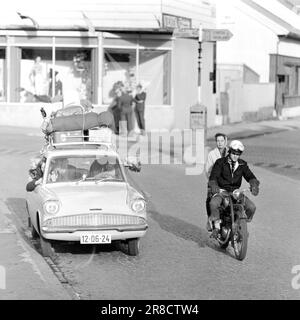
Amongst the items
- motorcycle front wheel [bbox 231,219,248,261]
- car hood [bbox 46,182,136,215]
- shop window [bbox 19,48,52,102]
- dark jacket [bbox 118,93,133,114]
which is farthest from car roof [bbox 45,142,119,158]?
shop window [bbox 19,48,52,102]

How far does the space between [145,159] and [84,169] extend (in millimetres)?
10733

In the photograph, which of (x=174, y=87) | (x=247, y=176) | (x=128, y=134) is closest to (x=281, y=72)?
(x=174, y=87)

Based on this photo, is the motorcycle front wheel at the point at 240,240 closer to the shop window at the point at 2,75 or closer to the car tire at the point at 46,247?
the car tire at the point at 46,247

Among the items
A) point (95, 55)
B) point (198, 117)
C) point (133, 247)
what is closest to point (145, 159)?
point (198, 117)

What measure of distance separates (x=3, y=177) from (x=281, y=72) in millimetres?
28030

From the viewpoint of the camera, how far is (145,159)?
2178 cm

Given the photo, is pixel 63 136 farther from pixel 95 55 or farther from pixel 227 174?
pixel 95 55

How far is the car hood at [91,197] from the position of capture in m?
9.98

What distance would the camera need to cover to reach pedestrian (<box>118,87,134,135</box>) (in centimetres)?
2784

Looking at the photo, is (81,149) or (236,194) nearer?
(236,194)

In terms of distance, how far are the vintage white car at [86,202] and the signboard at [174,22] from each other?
59.2ft

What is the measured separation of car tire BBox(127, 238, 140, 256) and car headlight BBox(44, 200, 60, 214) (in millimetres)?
1036

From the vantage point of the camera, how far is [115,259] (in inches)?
401
